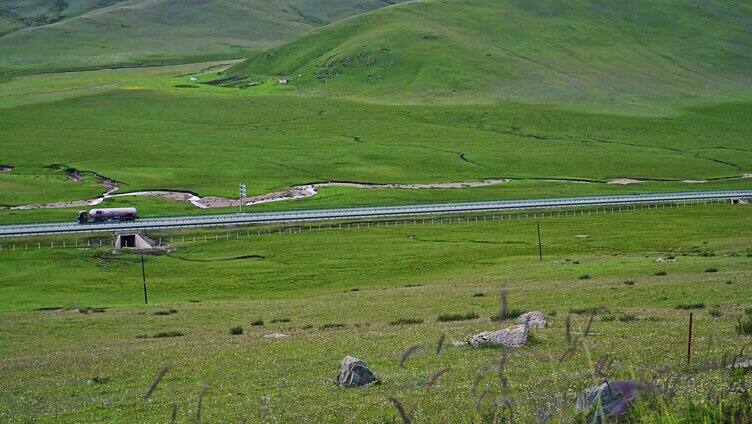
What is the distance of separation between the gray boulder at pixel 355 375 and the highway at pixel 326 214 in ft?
235

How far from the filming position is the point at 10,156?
153 metres

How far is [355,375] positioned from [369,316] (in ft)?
67.5

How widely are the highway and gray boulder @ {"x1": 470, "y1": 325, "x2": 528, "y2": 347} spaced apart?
228ft

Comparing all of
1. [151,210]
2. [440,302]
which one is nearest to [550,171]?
[151,210]

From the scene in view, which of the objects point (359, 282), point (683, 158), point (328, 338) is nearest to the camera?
point (328, 338)

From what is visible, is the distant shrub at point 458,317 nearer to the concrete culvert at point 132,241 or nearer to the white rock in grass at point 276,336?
the white rock in grass at point 276,336

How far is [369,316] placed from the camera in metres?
39.7

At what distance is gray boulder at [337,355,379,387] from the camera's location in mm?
19125

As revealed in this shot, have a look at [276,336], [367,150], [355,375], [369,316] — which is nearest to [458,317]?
[369,316]

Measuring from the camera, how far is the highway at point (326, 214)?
88000 millimetres

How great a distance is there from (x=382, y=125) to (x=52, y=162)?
217 feet

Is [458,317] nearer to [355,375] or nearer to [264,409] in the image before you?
[355,375]

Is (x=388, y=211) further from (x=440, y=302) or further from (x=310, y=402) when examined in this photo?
(x=310, y=402)

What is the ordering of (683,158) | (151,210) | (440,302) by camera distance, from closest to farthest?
(440,302)
(151,210)
(683,158)
